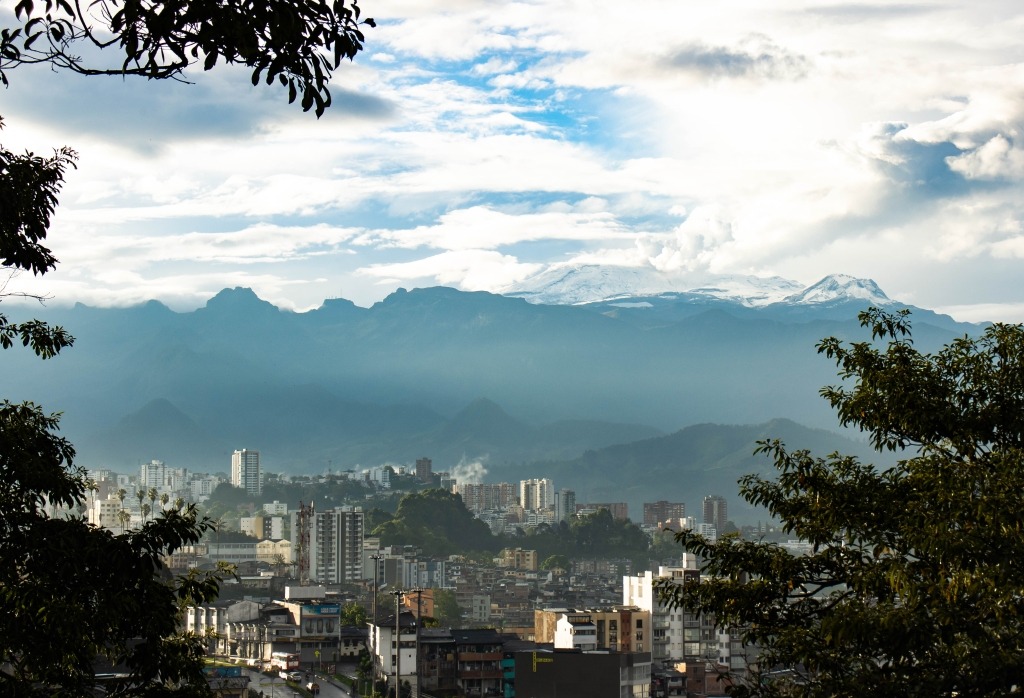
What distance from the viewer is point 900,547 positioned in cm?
588

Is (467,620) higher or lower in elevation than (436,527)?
lower

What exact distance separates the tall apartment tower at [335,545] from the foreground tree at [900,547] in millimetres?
82324

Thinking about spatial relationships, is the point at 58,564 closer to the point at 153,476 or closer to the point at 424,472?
the point at 424,472

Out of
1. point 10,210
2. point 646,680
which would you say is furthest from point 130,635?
point 646,680

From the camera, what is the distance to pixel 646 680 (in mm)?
34188

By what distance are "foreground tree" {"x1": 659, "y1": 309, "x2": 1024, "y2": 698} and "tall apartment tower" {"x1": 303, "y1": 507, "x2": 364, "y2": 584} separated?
82.3 metres

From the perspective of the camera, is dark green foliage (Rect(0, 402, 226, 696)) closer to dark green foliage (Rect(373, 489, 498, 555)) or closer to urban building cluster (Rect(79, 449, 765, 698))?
urban building cluster (Rect(79, 449, 765, 698))

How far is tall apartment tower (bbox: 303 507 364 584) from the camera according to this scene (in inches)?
3442

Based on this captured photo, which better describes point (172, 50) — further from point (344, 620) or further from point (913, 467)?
point (344, 620)

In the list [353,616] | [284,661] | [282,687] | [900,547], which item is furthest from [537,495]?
[900,547]

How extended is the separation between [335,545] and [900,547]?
3305 inches

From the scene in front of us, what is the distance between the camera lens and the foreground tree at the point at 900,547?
5340mm

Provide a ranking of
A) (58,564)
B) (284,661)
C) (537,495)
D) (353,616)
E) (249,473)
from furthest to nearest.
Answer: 1. (249,473)
2. (537,495)
3. (353,616)
4. (284,661)
5. (58,564)

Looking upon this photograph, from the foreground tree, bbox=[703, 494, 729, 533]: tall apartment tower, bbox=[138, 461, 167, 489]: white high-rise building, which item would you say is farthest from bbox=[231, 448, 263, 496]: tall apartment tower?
the foreground tree
